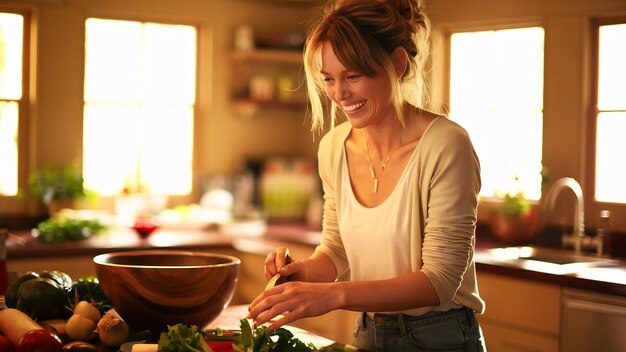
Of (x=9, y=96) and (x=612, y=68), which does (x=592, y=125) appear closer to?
(x=612, y=68)

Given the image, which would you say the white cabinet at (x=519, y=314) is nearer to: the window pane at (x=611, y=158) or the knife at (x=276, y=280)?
the window pane at (x=611, y=158)

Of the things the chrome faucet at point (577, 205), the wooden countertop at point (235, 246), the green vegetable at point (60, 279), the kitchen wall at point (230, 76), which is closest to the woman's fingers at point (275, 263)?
the green vegetable at point (60, 279)

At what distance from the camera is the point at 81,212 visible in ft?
14.8

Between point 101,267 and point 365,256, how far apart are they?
0.60m

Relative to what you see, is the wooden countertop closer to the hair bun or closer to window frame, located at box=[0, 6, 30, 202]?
window frame, located at box=[0, 6, 30, 202]

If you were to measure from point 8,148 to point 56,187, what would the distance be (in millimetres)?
397

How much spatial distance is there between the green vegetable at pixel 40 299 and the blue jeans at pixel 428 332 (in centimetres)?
73

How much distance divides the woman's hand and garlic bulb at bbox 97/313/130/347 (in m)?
0.32

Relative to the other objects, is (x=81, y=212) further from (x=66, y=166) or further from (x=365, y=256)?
(x=365, y=256)

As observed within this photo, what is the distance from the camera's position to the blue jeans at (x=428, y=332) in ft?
5.82

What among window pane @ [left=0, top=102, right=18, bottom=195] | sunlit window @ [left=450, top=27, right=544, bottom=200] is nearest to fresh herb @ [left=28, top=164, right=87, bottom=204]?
window pane @ [left=0, top=102, right=18, bottom=195]

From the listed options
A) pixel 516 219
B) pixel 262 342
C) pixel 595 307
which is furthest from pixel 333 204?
pixel 516 219

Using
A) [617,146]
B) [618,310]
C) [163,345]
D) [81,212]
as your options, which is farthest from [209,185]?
[163,345]

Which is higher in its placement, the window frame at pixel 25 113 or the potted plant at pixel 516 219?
the window frame at pixel 25 113
